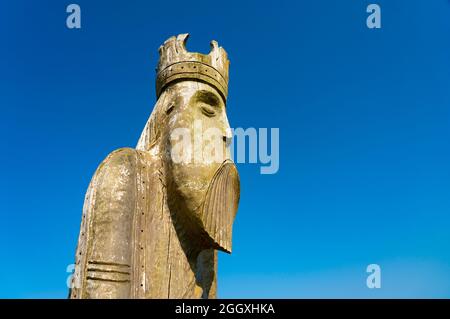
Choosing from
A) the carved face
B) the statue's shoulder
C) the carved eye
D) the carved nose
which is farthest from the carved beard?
the carved eye

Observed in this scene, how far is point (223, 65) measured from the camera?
6.08 meters

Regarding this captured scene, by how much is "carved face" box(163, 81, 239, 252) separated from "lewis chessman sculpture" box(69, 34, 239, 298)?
1 cm

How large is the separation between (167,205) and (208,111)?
1277 millimetres

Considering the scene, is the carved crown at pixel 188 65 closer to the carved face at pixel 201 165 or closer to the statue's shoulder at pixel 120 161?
the carved face at pixel 201 165

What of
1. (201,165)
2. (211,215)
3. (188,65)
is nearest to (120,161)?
(201,165)

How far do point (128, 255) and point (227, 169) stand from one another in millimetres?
1416

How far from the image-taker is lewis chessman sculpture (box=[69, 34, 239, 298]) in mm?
4406

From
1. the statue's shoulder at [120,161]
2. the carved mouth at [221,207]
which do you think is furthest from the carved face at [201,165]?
the statue's shoulder at [120,161]

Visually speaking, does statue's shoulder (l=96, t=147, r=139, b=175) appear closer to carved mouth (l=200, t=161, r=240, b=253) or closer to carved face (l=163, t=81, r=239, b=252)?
carved face (l=163, t=81, r=239, b=252)

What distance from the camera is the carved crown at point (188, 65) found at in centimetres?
568

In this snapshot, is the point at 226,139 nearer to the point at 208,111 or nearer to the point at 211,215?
the point at 208,111
